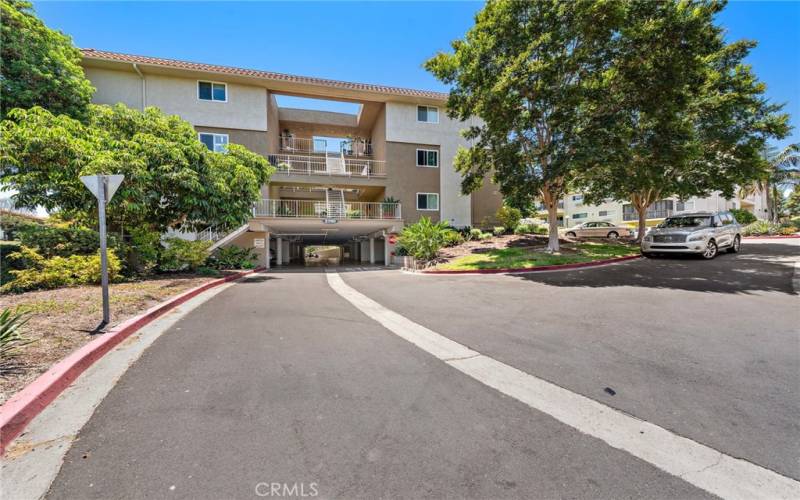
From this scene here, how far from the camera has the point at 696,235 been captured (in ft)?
41.1

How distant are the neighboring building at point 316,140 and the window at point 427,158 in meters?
0.07

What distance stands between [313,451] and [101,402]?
2349mm

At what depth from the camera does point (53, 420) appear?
111 inches

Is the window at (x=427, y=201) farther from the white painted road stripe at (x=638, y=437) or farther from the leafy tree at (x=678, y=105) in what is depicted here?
the white painted road stripe at (x=638, y=437)

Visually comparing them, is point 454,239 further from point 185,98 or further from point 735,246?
point 185,98

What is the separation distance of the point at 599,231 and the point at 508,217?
10.5m

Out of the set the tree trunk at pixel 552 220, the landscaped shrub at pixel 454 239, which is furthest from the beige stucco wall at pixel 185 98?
the tree trunk at pixel 552 220

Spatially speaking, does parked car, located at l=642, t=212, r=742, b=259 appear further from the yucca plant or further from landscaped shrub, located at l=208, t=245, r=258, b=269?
landscaped shrub, located at l=208, t=245, r=258, b=269

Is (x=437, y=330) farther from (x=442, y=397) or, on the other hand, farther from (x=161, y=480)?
(x=161, y=480)

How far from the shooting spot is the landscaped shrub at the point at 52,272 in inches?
305

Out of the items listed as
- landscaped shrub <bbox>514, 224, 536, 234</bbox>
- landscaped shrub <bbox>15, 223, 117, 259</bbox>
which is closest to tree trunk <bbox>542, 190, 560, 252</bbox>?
landscaped shrub <bbox>514, 224, 536, 234</bbox>

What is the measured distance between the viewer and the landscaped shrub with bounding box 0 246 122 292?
7.75 m

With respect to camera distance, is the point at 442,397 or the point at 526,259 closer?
the point at 442,397

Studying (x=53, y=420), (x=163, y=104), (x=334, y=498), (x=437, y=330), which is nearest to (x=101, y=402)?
(x=53, y=420)
